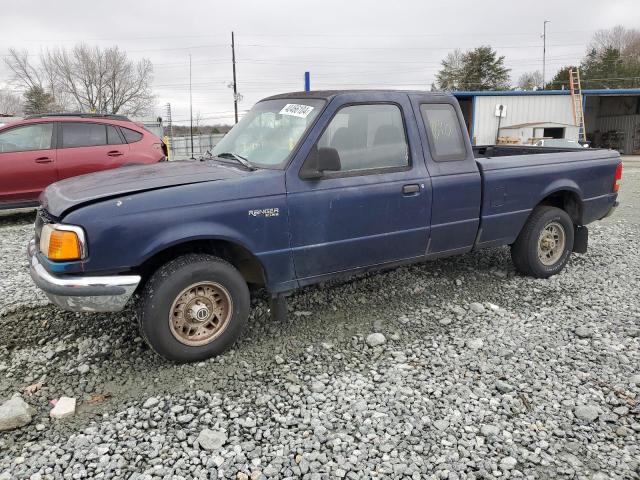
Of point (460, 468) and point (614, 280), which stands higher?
point (614, 280)

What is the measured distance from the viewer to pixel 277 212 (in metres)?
3.51

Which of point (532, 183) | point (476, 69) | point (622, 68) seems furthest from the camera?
point (476, 69)

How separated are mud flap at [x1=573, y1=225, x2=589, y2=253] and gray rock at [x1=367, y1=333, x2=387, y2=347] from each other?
3.02 metres

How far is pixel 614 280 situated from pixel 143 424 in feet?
15.9

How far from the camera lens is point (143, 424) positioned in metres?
2.77

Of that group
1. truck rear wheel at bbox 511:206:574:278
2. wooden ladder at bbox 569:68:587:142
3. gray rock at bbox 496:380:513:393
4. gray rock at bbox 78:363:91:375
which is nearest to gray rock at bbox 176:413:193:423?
gray rock at bbox 78:363:91:375

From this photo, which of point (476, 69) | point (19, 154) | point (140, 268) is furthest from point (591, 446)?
point (476, 69)

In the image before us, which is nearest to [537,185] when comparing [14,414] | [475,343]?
[475,343]

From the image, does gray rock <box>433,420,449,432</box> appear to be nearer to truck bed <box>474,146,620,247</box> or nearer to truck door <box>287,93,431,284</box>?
truck door <box>287,93,431,284</box>

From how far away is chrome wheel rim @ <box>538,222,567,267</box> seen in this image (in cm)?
519

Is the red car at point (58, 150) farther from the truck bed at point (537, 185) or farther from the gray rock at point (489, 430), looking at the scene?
the gray rock at point (489, 430)

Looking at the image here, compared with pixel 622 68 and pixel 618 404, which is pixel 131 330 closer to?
pixel 618 404

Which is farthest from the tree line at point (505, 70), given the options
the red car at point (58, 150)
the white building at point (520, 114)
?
the red car at point (58, 150)

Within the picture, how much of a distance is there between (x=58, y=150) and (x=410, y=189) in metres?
6.81
